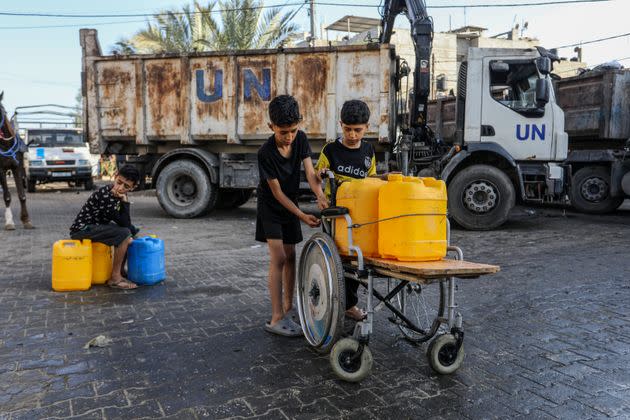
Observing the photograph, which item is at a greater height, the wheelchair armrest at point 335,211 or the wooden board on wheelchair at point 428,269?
the wheelchair armrest at point 335,211

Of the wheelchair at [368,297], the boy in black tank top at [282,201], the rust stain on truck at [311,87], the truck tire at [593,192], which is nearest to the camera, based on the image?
the wheelchair at [368,297]

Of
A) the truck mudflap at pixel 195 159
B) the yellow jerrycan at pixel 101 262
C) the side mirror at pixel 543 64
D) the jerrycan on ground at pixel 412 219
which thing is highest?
the side mirror at pixel 543 64

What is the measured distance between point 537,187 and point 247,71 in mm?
5893

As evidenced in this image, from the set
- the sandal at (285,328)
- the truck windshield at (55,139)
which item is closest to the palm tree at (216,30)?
the truck windshield at (55,139)

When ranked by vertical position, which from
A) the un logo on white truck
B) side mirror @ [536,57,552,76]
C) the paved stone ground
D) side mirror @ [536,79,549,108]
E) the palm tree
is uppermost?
the palm tree

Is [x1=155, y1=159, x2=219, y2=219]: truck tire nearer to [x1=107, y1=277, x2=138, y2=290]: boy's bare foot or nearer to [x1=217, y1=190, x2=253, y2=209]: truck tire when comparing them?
[x1=217, y1=190, x2=253, y2=209]: truck tire

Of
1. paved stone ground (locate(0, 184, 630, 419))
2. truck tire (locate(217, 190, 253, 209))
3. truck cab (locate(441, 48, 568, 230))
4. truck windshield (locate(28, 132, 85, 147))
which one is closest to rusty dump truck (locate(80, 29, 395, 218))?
truck tire (locate(217, 190, 253, 209))

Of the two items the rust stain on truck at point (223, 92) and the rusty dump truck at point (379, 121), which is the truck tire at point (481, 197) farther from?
the rust stain on truck at point (223, 92)

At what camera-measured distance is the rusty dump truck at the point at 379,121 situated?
9.12 m

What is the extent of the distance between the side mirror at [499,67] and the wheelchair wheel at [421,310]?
16.8 ft

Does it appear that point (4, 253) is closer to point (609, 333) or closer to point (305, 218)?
point (305, 218)

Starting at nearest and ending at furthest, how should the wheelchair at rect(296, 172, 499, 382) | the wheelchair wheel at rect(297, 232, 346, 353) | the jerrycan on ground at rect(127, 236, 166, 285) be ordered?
the wheelchair at rect(296, 172, 499, 382)
the wheelchair wheel at rect(297, 232, 346, 353)
the jerrycan on ground at rect(127, 236, 166, 285)

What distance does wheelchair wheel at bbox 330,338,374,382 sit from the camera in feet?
9.91

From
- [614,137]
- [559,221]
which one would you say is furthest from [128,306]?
[614,137]
